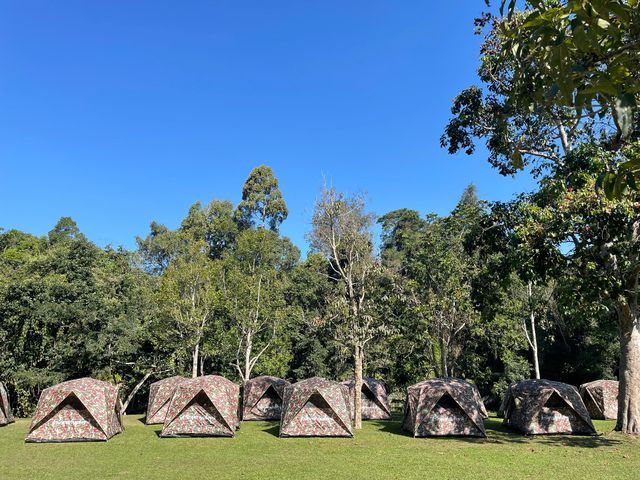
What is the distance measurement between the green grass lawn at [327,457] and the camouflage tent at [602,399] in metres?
6.48

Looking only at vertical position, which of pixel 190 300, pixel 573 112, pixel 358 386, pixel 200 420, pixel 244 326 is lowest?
pixel 200 420

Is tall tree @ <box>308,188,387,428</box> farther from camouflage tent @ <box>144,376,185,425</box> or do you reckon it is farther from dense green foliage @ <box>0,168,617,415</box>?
camouflage tent @ <box>144,376,185,425</box>

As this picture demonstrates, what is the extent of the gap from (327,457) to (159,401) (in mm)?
9704

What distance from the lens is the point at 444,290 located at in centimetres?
2255

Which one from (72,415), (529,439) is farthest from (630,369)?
(72,415)

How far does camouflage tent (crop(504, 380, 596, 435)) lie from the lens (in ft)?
44.5

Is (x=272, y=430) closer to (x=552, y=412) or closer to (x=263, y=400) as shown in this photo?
(x=263, y=400)

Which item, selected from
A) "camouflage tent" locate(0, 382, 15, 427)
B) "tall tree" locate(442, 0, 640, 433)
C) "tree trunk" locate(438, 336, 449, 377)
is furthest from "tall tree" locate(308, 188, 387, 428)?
"camouflage tent" locate(0, 382, 15, 427)

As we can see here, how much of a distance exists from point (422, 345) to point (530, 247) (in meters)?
15.0

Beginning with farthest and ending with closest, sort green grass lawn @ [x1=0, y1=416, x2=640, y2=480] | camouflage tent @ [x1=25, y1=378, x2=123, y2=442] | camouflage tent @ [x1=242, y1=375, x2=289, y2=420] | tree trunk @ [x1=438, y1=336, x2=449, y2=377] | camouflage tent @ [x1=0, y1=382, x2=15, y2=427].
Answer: tree trunk @ [x1=438, y1=336, x2=449, y2=377], camouflage tent @ [x1=242, y1=375, x2=289, y2=420], camouflage tent @ [x1=0, y1=382, x2=15, y2=427], camouflage tent @ [x1=25, y1=378, x2=123, y2=442], green grass lawn @ [x1=0, y1=416, x2=640, y2=480]

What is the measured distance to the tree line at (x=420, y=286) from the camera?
945 cm

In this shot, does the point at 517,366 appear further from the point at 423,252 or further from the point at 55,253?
the point at 55,253

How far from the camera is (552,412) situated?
1382 cm

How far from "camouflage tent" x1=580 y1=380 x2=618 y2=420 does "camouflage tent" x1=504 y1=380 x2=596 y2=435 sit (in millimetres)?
5493
